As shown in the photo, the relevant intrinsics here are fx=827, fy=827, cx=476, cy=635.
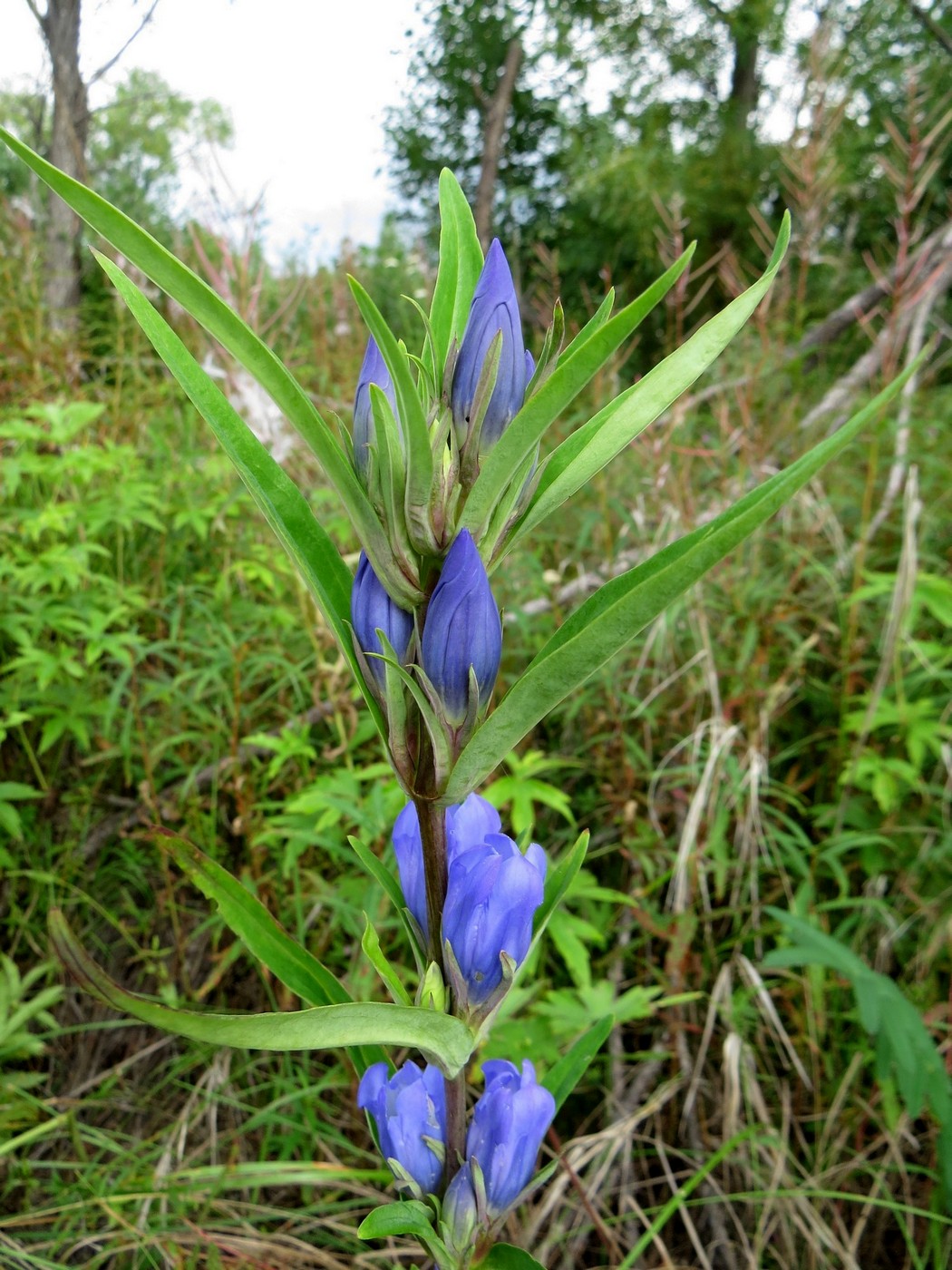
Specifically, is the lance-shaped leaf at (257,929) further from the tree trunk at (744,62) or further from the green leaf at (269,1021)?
the tree trunk at (744,62)

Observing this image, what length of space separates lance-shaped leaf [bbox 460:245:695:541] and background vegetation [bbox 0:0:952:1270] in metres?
0.85

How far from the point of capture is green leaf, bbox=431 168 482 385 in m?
0.56

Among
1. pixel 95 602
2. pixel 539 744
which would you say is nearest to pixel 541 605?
pixel 539 744

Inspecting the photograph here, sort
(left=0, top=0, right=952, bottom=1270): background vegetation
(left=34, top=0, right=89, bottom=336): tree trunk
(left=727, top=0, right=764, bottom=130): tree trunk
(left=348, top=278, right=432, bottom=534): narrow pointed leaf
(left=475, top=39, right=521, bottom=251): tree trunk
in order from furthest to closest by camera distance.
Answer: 1. (left=727, top=0, right=764, bottom=130): tree trunk
2. (left=475, top=39, right=521, bottom=251): tree trunk
3. (left=34, top=0, right=89, bottom=336): tree trunk
4. (left=0, top=0, right=952, bottom=1270): background vegetation
5. (left=348, top=278, right=432, bottom=534): narrow pointed leaf

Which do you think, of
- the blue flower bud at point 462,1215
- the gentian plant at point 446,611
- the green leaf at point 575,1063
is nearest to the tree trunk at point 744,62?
the gentian plant at point 446,611

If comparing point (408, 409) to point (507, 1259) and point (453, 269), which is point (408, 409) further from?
point (507, 1259)

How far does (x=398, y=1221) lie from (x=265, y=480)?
480 millimetres

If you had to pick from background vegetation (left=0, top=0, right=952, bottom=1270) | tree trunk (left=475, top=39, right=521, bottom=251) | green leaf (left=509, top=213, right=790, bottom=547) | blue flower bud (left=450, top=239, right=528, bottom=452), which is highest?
tree trunk (left=475, top=39, right=521, bottom=251)

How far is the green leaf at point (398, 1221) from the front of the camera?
1.67 ft

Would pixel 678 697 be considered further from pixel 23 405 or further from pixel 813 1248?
pixel 23 405

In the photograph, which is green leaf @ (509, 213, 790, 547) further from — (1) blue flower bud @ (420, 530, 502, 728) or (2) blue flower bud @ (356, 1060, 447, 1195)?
(2) blue flower bud @ (356, 1060, 447, 1195)

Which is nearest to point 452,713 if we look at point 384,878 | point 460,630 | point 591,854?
point 460,630

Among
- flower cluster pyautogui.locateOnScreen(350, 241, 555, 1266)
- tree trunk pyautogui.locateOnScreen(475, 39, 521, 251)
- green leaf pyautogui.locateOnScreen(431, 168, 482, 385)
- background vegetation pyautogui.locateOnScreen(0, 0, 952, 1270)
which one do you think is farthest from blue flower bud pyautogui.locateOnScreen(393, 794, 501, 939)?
tree trunk pyautogui.locateOnScreen(475, 39, 521, 251)

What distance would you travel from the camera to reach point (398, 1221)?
531mm
